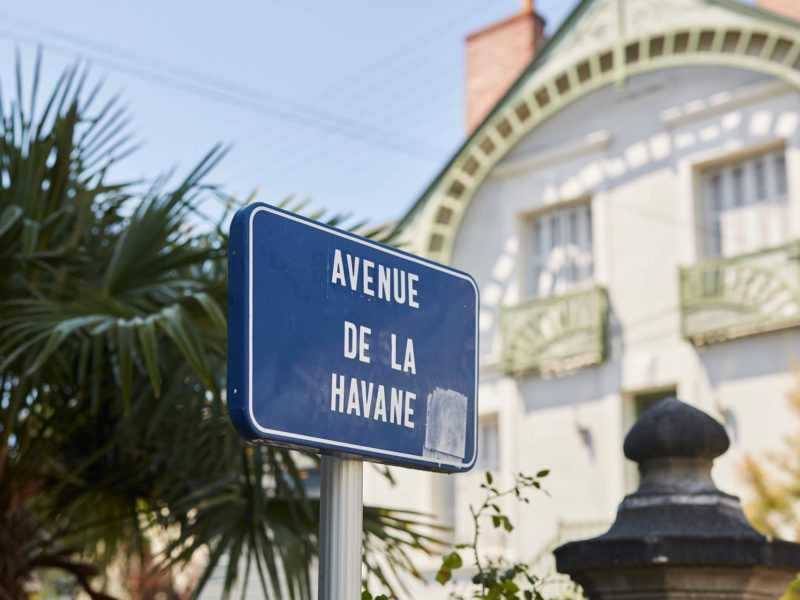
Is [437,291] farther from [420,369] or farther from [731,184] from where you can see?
[731,184]

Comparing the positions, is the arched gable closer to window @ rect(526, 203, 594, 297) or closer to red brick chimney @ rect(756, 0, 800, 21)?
red brick chimney @ rect(756, 0, 800, 21)

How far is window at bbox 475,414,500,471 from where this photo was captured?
1623 cm

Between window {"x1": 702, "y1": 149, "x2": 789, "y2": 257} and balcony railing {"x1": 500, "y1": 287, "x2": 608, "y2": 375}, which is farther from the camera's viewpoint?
balcony railing {"x1": 500, "y1": 287, "x2": 608, "y2": 375}

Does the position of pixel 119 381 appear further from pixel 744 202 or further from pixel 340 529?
pixel 744 202

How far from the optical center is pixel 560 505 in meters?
14.9

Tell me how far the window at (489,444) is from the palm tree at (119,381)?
9158 mm

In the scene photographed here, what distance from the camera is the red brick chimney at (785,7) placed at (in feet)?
46.1

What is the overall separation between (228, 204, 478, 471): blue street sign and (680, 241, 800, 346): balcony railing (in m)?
10.9

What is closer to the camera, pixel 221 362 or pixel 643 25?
pixel 221 362

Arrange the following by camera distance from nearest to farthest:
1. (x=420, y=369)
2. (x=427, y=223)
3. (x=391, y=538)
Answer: (x=420, y=369), (x=391, y=538), (x=427, y=223)

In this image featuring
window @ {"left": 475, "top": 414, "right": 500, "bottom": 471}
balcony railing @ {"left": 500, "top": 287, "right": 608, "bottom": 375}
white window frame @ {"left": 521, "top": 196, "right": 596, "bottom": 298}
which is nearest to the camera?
balcony railing @ {"left": 500, "top": 287, "right": 608, "bottom": 375}

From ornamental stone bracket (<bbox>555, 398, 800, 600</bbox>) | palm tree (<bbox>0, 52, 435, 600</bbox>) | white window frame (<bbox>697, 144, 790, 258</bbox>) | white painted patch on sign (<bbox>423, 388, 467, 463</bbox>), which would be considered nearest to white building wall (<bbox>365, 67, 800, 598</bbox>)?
white window frame (<bbox>697, 144, 790, 258</bbox>)

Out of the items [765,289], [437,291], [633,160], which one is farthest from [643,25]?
[437,291]

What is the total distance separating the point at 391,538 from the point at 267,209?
4278 millimetres
